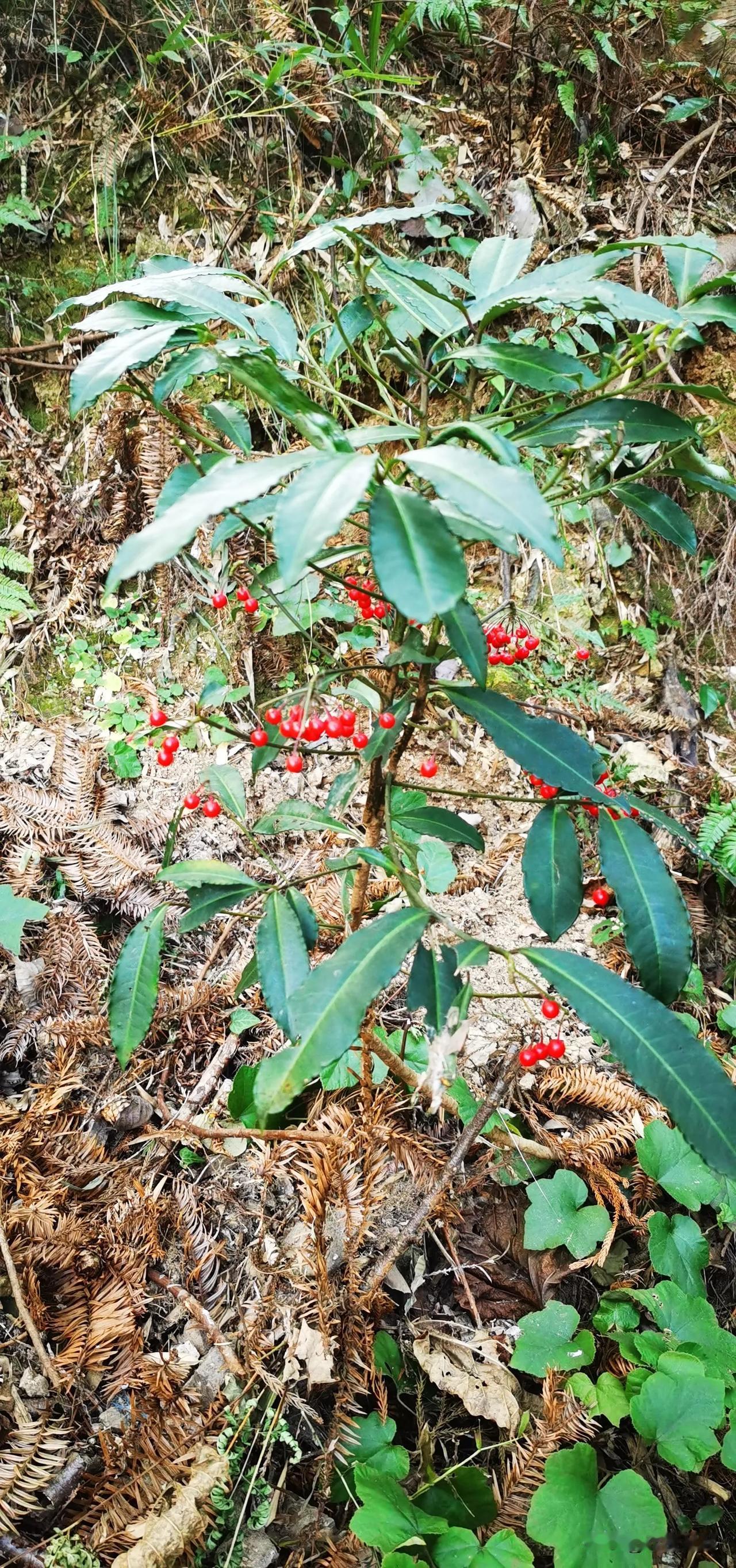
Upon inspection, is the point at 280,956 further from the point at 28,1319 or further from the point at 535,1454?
the point at 535,1454

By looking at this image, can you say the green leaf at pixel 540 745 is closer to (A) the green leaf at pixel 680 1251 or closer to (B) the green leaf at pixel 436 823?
(B) the green leaf at pixel 436 823

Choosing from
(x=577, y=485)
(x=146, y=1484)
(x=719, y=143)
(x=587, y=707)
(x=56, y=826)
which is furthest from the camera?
(x=719, y=143)

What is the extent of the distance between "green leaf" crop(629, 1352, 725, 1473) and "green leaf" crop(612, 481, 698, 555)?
3.75 ft

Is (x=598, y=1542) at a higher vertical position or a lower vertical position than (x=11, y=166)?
lower

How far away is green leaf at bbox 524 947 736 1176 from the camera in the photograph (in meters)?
Answer: 0.73

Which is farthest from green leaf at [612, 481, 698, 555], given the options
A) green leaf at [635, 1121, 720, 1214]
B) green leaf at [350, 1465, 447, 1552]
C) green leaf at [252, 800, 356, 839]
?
green leaf at [350, 1465, 447, 1552]

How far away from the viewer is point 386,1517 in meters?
1.04

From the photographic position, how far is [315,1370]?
1125mm

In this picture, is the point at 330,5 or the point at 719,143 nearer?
the point at 330,5

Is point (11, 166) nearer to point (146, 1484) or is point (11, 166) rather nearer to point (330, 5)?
point (330, 5)

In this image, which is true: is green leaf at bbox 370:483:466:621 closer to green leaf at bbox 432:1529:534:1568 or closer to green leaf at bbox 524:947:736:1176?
green leaf at bbox 524:947:736:1176

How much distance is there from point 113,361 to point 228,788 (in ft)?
1.84

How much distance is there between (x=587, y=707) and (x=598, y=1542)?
1.71 metres

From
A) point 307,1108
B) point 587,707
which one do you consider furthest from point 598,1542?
point 587,707
